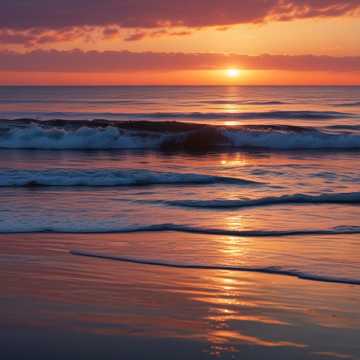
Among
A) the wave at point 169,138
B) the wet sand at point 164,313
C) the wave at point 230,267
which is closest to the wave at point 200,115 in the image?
the wave at point 169,138

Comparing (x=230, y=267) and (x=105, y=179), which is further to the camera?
(x=105, y=179)

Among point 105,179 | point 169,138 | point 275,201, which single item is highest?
point 275,201

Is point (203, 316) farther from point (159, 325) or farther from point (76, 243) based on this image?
point (76, 243)

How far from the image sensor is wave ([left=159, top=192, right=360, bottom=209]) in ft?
35.7

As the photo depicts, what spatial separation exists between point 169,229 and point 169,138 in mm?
15067

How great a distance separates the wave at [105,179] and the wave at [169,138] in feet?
26.6

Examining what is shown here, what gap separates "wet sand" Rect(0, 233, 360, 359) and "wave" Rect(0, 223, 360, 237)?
1.58 m

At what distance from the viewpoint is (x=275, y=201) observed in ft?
36.6

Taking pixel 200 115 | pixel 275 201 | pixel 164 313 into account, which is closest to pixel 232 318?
pixel 164 313

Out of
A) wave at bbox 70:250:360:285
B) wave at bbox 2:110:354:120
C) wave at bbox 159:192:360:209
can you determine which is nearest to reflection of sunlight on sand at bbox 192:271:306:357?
wave at bbox 70:250:360:285

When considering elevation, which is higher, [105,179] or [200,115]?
[105,179]

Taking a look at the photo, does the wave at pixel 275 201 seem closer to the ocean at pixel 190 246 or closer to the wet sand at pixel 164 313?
the ocean at pixel 190 246

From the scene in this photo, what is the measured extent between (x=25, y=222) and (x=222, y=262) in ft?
10.4

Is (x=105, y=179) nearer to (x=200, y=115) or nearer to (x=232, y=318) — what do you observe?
(x=232, y=318)
